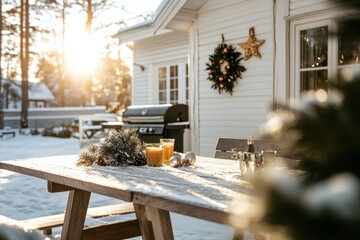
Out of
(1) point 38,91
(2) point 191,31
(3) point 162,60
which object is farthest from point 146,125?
(1) point 38,91

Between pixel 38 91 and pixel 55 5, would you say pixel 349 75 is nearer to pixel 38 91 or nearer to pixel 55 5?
pixel 55 5

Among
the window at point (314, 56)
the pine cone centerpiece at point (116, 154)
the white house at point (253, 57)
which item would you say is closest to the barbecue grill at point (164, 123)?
the white house at point (253, 57)

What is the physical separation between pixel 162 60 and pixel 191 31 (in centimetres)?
283

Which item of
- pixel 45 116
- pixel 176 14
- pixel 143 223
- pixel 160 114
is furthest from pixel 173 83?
pixel 45 116

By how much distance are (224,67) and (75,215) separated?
405 centimetres

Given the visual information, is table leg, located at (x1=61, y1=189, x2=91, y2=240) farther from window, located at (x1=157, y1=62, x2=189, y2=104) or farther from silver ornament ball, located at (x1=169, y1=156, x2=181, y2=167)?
window, located at (x1=157, y1=62, x2=189, y2=104)

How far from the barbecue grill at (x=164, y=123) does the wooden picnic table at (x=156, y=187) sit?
4195 millimetres

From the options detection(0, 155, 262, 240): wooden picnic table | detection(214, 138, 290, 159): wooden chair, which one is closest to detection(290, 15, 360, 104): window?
detection(214, 138, 290, 159): wooden chair

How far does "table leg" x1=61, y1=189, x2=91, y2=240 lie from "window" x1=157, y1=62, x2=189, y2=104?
668 cm

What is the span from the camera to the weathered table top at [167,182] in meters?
1.46

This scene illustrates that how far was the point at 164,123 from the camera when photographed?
7.27m

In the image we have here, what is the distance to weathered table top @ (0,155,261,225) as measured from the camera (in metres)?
1.46

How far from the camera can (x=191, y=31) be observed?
276 inches

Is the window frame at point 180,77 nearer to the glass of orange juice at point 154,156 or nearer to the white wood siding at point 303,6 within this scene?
the white wood siding at point 303,6
